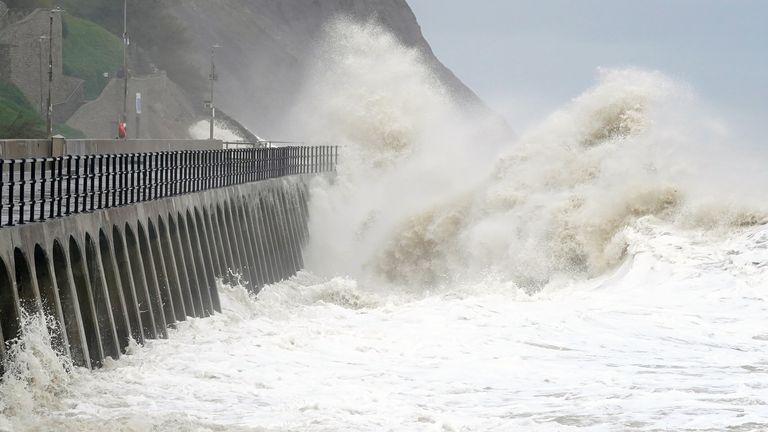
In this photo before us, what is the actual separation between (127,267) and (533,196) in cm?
1736

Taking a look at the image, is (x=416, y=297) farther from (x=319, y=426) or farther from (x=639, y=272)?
(x=319, y=426)

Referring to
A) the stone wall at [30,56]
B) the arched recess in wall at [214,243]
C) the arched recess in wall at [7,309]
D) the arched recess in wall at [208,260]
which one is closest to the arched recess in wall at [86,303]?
the arched recess in wall at [7,309]

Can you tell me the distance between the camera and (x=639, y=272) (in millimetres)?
A: 26266

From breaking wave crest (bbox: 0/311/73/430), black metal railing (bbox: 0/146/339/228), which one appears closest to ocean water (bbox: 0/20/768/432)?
breaking wave crest (bbox: 0/311/73/430)

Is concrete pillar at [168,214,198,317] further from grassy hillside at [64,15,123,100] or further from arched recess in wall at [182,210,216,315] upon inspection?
grassy hillside at [64,15,123,100]

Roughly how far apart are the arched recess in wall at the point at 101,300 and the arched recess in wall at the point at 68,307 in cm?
102

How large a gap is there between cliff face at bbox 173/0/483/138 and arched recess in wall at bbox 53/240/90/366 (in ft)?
300

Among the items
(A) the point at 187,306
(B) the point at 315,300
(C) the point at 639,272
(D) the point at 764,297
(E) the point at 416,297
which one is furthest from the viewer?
(E) the point at 416,297

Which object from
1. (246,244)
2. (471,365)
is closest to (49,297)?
(471,365)

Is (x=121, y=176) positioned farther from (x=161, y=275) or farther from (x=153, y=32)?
(x=153, y=32)

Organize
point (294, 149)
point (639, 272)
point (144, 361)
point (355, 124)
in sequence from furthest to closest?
point (355, 124) < point (294, 149) < point (639, 272) < point (144, 361)

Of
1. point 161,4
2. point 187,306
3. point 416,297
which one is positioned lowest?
point 416,297

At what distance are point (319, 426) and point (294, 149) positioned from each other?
22.9m

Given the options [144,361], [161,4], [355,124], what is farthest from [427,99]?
[161,4]
